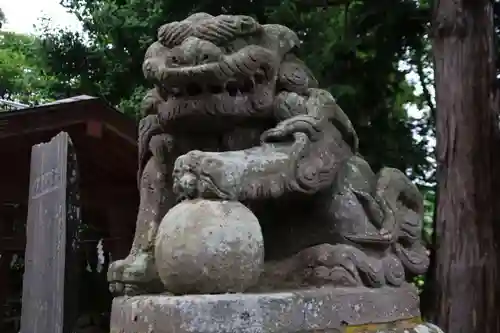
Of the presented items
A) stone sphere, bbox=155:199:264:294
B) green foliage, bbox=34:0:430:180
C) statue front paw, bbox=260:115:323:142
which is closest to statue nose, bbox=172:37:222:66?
statue front paw, bbox=260:115:323:142

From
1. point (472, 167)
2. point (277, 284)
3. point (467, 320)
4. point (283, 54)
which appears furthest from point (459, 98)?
point (277, 284)

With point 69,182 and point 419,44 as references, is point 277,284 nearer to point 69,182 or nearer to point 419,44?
point 69,182

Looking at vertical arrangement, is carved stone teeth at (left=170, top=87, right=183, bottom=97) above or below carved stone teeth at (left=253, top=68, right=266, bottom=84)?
below

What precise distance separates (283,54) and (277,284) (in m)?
0.87

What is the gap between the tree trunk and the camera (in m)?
5.21

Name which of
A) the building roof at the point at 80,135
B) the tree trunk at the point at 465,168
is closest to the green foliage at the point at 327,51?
the building roof at the point at 80,135

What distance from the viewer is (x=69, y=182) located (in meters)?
3.27

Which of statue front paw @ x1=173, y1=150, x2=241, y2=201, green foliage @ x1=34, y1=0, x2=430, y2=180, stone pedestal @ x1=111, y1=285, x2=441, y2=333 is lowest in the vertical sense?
stone pedestal @ x1=111, y1=285, x2=441, y2=333

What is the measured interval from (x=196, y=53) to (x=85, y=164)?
194 inches

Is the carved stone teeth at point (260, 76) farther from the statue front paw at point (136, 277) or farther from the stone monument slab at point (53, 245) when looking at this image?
the stone monument slab at point (53, 245)

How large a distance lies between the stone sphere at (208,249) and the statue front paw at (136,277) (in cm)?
31

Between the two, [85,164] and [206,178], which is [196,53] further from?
[85,164]

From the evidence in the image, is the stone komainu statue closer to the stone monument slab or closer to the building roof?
the stone monument slab

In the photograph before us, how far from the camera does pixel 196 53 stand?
2.25 meters
